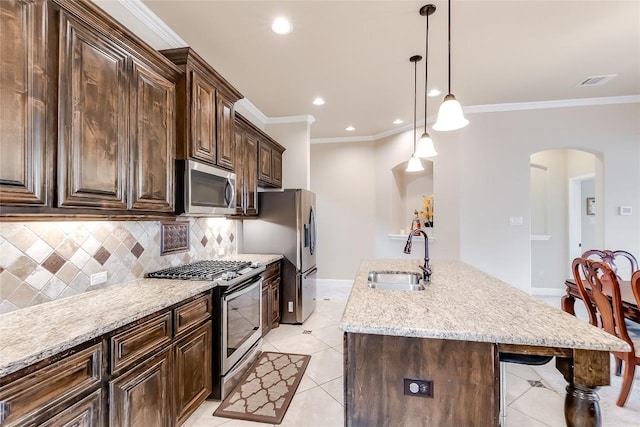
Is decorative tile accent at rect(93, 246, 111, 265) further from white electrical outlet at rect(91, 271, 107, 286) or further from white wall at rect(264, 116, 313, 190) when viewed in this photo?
white wall at rect(264, 116, 313, 190)

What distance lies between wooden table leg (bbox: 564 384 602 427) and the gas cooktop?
6.80 ft

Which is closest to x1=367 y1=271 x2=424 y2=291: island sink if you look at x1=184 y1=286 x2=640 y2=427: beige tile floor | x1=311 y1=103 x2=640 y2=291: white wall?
x1=184 y1=286 x2=640 y2=427: beige tile floor

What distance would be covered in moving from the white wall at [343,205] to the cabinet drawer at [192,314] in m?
3.78

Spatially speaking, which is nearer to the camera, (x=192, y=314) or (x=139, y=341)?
(x=139, y=341)

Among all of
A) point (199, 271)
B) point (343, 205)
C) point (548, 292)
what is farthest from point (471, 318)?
point (548, 292)

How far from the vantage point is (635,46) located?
8.92 ft

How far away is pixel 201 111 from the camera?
2.29 metres

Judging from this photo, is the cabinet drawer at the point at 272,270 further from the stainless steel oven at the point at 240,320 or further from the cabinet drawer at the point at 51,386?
the cabinet drawer at the point at 51,386

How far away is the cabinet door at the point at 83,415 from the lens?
1140 millimetres

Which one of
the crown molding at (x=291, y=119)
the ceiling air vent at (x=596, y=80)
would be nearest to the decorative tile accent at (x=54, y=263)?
the crown molding at (x=291, y=119)

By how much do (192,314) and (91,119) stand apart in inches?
49.5

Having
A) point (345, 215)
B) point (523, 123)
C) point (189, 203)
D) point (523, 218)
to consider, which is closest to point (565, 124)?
point (523, 123)

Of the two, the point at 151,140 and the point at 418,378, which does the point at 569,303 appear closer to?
the point at 418,378

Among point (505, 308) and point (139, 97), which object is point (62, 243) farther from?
point (505, 308)
